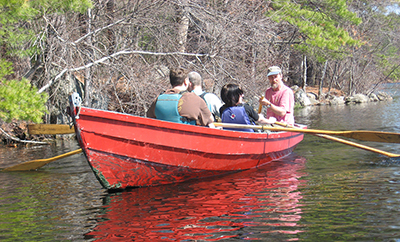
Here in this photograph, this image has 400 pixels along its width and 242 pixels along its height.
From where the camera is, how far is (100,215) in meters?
4.37

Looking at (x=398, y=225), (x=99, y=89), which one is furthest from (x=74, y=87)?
(x=398, y=225)

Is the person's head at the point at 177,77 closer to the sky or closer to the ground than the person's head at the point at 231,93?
closer to the sky

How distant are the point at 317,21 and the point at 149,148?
15.8 metres

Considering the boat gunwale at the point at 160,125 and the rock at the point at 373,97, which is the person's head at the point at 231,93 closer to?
the boat gunwale at the point at 160,125

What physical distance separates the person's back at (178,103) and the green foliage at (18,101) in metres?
3.73

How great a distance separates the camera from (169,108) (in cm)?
538

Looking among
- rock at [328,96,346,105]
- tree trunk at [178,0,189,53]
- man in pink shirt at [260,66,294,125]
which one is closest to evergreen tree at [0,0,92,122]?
tree trunk at [178,0,189,53]

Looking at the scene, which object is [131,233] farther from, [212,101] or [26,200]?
[212,101]

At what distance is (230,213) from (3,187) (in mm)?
3669

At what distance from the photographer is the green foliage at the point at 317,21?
1700 cm

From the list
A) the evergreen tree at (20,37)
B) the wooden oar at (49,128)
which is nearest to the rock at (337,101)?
the evergreen tree at (20,37)

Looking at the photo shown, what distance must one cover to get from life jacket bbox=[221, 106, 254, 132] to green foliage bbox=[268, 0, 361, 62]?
9.83 meters

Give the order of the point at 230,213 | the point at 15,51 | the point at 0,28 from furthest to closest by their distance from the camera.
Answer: the point at 15,51, the point at 0,28, the point at 230,213

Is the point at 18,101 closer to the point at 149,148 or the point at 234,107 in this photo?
the point at 149,148
